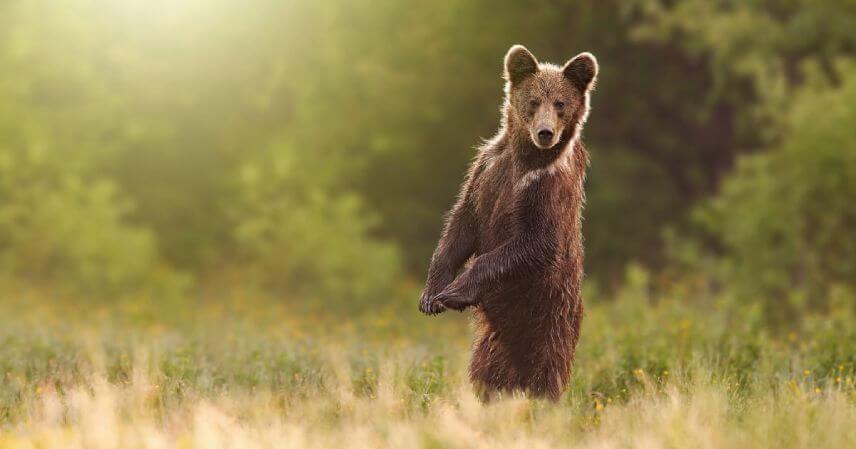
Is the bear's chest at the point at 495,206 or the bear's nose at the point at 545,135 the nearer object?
the bear's nose at the point at 545,135

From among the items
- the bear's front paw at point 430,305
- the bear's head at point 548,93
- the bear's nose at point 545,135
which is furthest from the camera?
the bear's front paw at point 430,305

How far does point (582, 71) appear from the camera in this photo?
6.71 metres

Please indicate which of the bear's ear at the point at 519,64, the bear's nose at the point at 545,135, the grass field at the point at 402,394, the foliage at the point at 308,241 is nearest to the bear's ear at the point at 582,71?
the bear's ear at the point at 519,64

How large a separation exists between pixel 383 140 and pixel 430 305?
15.1 metres

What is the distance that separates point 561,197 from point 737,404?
1545 millimetres

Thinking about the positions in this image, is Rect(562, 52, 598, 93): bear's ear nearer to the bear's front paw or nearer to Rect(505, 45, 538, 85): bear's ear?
Rect(505, 45, 538, 85): bear's ear

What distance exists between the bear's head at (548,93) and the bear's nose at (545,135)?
0.17ft

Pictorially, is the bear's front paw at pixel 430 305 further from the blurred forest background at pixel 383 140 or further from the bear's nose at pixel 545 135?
the blurred forest background at pixel 383 140

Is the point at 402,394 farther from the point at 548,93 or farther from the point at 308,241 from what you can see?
the point at 308,241

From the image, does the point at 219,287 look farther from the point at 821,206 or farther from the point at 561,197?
the point at 561,197

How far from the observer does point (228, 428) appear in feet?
18.7

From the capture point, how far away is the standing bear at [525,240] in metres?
6.56

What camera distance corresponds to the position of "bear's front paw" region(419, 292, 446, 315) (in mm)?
6663

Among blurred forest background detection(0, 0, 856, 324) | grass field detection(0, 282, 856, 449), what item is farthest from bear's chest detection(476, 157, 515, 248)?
blurred forest background detection(0, 0, 856, 324)
